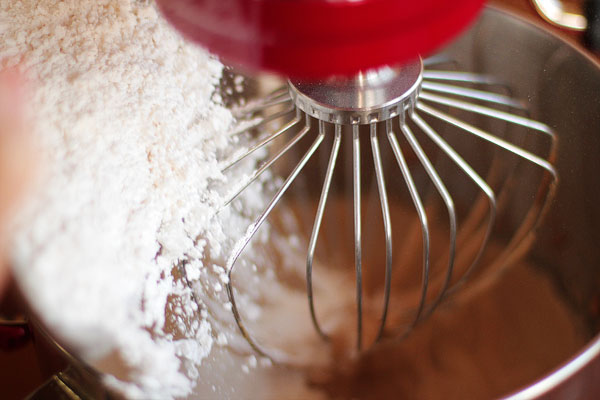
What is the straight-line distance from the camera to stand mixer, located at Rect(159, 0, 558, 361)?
0.69 ft

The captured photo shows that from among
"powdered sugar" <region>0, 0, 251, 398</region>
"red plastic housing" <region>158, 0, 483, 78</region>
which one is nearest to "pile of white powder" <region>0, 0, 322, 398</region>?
"powdered sugar" <region>0, 0, 251, 398</region>

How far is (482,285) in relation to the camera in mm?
508

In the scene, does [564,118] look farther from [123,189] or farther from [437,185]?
[123,189]

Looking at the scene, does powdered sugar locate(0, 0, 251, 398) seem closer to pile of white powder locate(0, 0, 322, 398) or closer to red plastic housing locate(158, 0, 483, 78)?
pile of white powder locate(0, 0, 322, 398)

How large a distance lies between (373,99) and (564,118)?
184 mm

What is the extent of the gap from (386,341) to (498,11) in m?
0.28

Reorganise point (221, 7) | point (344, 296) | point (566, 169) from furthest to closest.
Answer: point (344, 296) → point (566, 169) → point (221, 7)

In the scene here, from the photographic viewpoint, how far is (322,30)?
0.21 metres

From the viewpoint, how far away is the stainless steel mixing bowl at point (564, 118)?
1.39 feet

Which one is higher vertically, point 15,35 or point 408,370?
point 15,35

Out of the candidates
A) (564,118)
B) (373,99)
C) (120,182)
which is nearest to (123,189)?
(120,182)

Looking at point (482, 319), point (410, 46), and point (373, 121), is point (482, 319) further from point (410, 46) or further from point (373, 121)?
point (410, 46)

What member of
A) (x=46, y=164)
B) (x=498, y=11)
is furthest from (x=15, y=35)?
(x=498, y=11)

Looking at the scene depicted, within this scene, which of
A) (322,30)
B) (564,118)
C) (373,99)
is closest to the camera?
(322,30)
